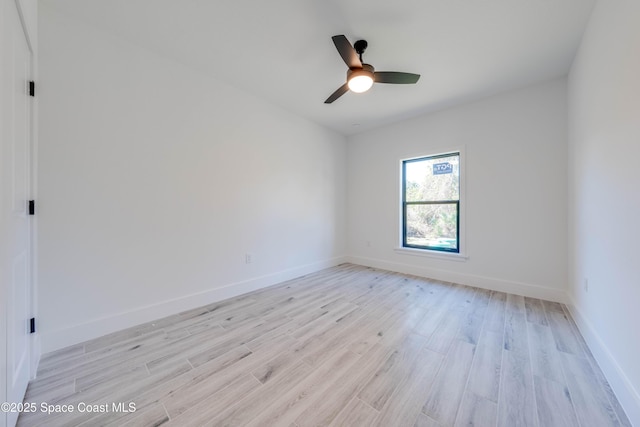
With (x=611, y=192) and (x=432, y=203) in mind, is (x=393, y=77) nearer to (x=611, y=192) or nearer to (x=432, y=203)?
(x=611, y=192)

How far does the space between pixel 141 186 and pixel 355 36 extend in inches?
96.5

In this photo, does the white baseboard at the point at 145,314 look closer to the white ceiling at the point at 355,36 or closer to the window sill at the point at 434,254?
the window sill at the point at 434,254

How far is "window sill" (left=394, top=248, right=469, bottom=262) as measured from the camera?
3447mm

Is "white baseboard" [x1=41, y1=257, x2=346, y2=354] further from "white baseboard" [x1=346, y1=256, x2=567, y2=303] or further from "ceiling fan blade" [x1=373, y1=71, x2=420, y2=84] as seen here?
"ceiling fan blade" [x1=373, y1=71, x2=420, y2=84]

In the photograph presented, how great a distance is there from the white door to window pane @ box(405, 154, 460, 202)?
430 cm

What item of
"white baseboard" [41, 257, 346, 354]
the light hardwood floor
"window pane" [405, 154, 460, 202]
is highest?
"window pane" [405, 154, 460, 202]

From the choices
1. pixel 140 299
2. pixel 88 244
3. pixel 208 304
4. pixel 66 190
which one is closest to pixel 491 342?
pixel 208 304

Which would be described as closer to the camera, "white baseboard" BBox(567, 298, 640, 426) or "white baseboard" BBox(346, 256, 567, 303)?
"white baseboard" BBox(567, 298, 640, 426)

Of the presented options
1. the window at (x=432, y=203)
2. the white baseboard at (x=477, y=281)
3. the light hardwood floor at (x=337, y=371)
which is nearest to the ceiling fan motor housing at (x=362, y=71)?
the window at (x=432, y=203)

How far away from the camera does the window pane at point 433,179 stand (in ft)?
11.8

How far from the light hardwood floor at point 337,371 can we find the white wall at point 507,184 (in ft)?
1.99

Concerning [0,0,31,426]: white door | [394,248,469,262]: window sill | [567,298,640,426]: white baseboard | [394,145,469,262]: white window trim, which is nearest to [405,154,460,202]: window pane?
[394,145,469,262]: white window trim

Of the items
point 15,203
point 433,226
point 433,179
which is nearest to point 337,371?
point 15,203

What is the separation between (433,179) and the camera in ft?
12.5
